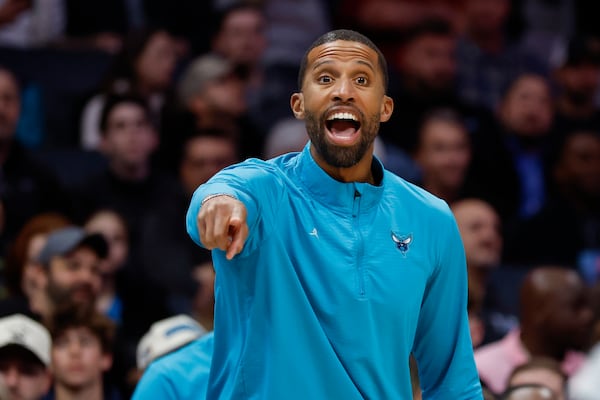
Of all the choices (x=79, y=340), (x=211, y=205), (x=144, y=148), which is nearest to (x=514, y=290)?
(x=144, y=148)

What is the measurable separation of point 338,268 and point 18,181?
157 inches

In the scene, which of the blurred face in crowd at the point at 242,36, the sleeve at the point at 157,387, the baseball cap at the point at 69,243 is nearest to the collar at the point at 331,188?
the sleeve at the point at 157,387

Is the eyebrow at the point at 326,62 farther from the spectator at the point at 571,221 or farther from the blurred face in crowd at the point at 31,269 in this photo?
the spectator at the point at 571,221

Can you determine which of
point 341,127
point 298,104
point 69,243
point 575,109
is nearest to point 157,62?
point 69,243

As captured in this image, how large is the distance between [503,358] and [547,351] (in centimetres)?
33

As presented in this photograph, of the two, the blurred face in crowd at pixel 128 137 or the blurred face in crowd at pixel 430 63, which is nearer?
the blurred face in crowd at pixel 128 137

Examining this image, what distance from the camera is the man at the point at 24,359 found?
16.8 ft

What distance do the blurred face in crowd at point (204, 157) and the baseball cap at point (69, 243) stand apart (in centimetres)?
99

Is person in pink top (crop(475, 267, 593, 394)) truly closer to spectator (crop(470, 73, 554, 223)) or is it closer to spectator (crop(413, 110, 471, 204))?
spectator (crop(413, 110, 471, 204))

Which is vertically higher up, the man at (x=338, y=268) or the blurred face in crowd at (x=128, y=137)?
the blurred face in crowd at (x=128, y=137)

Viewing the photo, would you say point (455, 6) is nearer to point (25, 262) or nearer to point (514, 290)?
point (514, 290)

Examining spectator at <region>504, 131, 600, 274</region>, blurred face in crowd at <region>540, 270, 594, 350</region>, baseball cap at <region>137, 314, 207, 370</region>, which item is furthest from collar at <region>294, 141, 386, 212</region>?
spectator at <region>504, 131, 600, 274</region>

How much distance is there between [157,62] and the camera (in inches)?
289

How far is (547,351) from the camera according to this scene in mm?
5867
